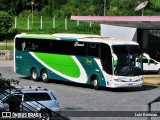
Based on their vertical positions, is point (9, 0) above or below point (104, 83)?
above

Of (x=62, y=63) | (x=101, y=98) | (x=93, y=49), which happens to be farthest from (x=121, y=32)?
(x=101, y=98)

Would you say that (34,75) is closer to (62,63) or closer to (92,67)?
(62,63)

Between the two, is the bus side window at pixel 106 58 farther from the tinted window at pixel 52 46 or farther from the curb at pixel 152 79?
the curb at pixel 152 79

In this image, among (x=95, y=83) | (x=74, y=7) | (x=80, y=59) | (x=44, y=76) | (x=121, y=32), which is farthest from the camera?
(x=74, y=7)

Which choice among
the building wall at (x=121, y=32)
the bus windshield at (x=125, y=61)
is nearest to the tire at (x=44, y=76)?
the bus windshield at (x=125, y=61)

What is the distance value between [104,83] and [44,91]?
29.6 feet

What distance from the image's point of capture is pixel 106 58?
87.1ft

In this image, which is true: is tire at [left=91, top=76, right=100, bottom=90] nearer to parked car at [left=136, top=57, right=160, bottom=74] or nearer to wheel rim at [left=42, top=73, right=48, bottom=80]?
wheel rim at [left=42, top=73, right=48, bottom=80]

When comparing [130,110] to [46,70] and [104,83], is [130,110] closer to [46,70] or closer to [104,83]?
[104,83]

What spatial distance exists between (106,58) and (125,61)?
99cm

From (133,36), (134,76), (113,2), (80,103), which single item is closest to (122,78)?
(134,76)

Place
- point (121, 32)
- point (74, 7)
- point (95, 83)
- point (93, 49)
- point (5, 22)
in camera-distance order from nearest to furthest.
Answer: point (93, 49) → point (95, 83) → point (121, 32) → point (5, 22) → point (74, 7)

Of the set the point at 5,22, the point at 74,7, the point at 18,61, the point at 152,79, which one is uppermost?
the point at 74,7

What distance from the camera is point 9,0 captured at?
218 feet
